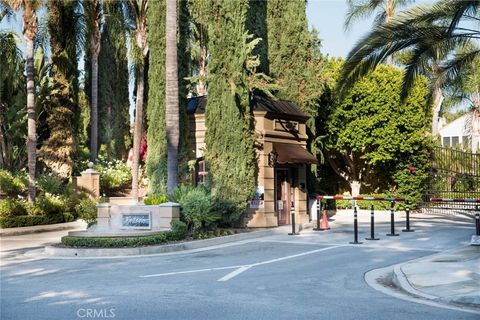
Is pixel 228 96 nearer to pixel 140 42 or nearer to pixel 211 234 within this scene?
pixel 211 234

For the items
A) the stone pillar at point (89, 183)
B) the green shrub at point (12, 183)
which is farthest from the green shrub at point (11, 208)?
the stone pillar at point (89, 183)

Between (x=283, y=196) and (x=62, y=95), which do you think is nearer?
(x=283, y=196)

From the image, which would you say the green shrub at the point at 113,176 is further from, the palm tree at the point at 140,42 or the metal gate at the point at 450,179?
the metal gate at the point at 450,179

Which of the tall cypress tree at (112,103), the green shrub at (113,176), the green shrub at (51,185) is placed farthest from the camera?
the tall cypress tree at (112,103)

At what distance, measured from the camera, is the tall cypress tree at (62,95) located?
101 feet

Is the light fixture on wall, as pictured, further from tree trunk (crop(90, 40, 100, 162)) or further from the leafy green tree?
tree trunk (crop(90, 40, 100, 162))

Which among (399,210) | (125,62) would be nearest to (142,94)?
(125,62)

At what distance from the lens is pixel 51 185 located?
28.5 meters

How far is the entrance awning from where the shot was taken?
75.1 ft

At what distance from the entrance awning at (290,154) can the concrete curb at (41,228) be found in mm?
9142

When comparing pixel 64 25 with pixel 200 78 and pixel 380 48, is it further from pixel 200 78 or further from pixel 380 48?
pixel 380 48

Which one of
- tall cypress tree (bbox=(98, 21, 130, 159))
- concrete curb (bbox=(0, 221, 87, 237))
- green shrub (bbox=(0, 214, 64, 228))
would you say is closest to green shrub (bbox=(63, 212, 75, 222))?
green shrub (bbox=(0, 214, 64, 228))

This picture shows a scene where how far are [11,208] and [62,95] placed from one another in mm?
8667

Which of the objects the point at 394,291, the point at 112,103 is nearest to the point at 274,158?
the point at 394,291
